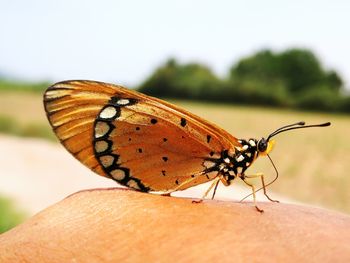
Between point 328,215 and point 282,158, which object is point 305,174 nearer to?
point 282,158

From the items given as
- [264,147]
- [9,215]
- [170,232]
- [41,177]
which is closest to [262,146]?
[264,147]

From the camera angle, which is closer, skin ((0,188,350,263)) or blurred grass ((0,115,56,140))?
skin ((0,188,350,263))

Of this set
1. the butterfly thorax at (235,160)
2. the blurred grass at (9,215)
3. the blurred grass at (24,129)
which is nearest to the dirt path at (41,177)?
the blurred grass at (9,215)

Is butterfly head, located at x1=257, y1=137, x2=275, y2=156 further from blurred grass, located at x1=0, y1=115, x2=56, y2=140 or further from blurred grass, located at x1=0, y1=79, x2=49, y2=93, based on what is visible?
blurred grass, located at x1=0, y1=79, x2=49, y2=93

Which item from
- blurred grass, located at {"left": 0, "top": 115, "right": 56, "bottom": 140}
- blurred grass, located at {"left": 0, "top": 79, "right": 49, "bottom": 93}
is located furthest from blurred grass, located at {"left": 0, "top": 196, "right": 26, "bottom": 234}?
blurred grass, located at {"left": 0, "top": 79, "right": 49, "bottom": 93}

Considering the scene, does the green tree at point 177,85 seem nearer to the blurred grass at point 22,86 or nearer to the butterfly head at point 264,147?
the blurred grass at point 22,86

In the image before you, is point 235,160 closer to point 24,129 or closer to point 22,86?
point 24,129
